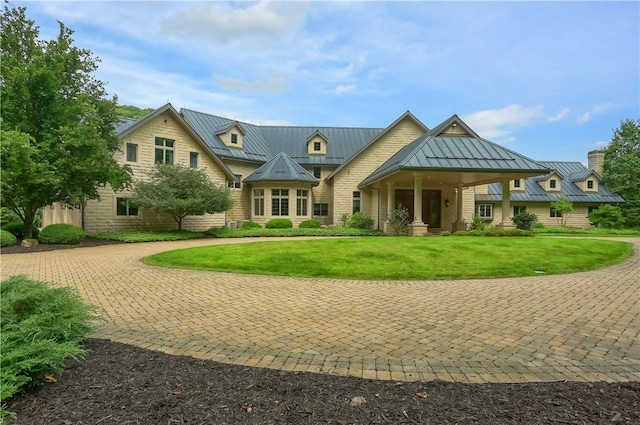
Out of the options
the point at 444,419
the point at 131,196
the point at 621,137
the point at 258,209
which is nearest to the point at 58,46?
the point at 131,196

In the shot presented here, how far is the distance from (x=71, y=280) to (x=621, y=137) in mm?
53885

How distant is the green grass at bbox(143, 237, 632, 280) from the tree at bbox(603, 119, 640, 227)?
26694 mm

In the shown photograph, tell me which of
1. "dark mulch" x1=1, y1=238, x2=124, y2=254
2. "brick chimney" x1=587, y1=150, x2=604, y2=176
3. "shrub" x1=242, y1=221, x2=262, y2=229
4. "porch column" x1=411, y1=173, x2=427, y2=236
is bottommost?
"dark mulch" x1=1, y1=238, x2=124, y2=254

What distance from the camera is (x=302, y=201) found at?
28.2 m

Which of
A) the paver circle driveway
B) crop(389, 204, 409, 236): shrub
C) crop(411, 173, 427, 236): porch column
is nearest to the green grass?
the paver circle driveway

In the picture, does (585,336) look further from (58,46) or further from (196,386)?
(58,46)

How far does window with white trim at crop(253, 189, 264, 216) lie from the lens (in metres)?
28.2

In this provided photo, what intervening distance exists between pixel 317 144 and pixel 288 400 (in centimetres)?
3160

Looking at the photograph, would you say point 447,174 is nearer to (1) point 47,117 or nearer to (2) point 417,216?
(2) point 417,216

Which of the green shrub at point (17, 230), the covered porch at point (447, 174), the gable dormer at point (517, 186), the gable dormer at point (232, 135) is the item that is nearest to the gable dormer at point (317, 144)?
the gable dormer at point (232, 135)

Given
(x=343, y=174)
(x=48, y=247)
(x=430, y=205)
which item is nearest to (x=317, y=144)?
(x=343, y=174)

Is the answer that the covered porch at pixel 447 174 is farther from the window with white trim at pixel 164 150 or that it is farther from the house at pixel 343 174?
the window with white trim at pixel 164 150

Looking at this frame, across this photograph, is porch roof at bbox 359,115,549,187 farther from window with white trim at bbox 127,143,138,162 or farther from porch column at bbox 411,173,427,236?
window with white trim at bbox 127,143,138,162

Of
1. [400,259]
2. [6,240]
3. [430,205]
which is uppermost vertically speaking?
[430,205]
